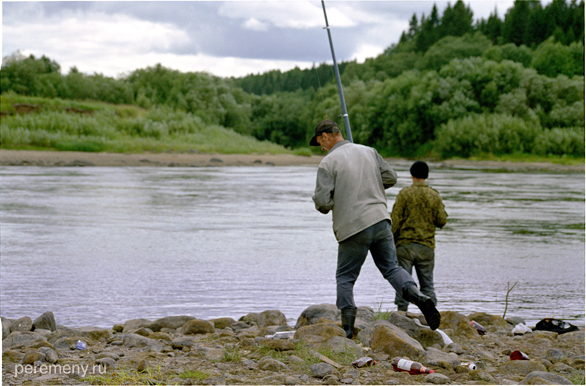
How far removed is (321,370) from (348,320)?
1.08 meters

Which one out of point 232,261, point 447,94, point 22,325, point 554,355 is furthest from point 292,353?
point 447,94

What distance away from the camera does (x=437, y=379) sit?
468 cm

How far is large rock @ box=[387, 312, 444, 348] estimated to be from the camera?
5.89 meters

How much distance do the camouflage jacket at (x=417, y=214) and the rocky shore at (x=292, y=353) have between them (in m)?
0.86

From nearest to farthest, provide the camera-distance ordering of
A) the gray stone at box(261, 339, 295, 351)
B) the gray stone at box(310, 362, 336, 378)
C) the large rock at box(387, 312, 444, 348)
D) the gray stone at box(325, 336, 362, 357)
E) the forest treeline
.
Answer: the gray stone at box(310, 362, 336, 378) → the gray stone at box(325, 336, 362, 357) → the gray stone at box(261, 339, 295, 351) → the large rock at box(387, 312, 444, 348) → the forest treeline

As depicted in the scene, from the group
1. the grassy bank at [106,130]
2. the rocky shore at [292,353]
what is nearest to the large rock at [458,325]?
the rocky shore at [292,353]

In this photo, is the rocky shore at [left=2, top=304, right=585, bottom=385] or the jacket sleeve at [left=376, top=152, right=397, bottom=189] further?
the jacket sleeve at [left=376, top=152, right=397, bottom=189]

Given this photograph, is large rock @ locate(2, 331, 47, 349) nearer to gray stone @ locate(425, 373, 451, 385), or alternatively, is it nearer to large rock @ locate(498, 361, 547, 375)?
gray stone @ locate(425, 373, 451, 385)

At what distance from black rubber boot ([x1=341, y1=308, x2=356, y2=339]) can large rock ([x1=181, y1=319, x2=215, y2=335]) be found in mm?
1553

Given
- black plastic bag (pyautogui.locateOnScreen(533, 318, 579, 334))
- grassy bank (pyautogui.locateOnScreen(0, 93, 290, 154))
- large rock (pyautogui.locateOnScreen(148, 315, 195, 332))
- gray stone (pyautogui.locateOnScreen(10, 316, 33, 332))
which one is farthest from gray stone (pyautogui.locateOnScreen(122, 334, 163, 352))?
grassy bank (pyautogui.locateOnScreen(0, 93, 290, 154))

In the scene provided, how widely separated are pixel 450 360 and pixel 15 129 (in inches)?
2233

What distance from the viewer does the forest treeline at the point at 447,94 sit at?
226 ft

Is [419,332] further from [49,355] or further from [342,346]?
[49,355]

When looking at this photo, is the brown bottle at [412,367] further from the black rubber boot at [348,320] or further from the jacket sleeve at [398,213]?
the jacket sleeve at [398,213]
